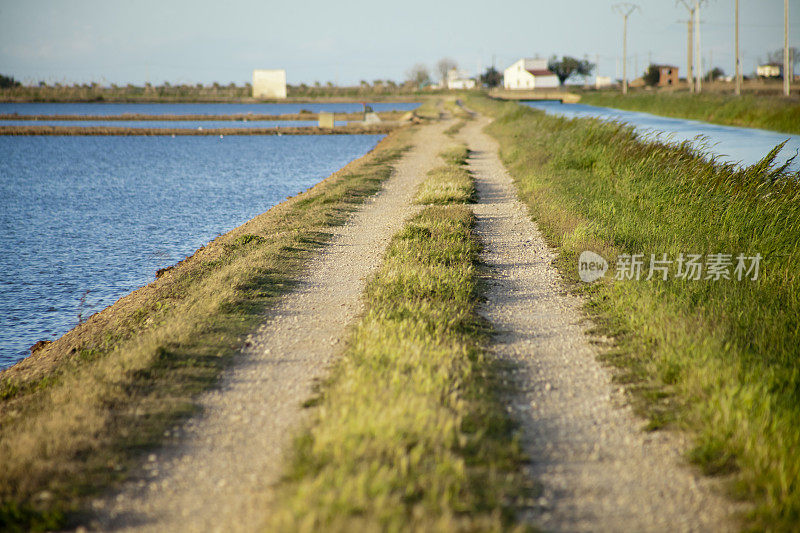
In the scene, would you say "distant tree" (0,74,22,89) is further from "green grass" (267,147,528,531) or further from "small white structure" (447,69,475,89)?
"green grass" (267,147,528,531)

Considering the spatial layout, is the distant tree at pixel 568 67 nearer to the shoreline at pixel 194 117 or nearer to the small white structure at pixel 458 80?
the small white structure at pixel 458 80

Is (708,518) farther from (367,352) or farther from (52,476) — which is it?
(52,476)

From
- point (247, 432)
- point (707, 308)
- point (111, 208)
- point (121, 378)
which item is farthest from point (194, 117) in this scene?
point (247, 432)

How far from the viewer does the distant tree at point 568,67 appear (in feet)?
453

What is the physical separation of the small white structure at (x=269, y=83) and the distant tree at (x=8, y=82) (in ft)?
152

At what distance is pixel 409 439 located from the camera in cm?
418

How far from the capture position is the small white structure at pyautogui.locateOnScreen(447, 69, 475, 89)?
544 ft

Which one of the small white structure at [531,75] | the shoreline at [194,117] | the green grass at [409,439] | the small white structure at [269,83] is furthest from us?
the small white structure at [531,75]

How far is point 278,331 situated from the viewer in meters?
7.08

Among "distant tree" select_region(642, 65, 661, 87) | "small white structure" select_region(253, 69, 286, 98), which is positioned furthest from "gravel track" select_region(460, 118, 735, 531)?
"distant tree" select_region(642, 65, 661, 87)

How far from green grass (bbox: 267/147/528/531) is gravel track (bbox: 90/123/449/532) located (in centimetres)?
27

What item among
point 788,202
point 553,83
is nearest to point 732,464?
point 788,202

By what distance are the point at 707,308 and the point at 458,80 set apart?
7156 inches

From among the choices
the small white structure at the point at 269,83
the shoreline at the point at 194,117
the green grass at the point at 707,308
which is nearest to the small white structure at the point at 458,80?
the small white structure at the point at 269,83
